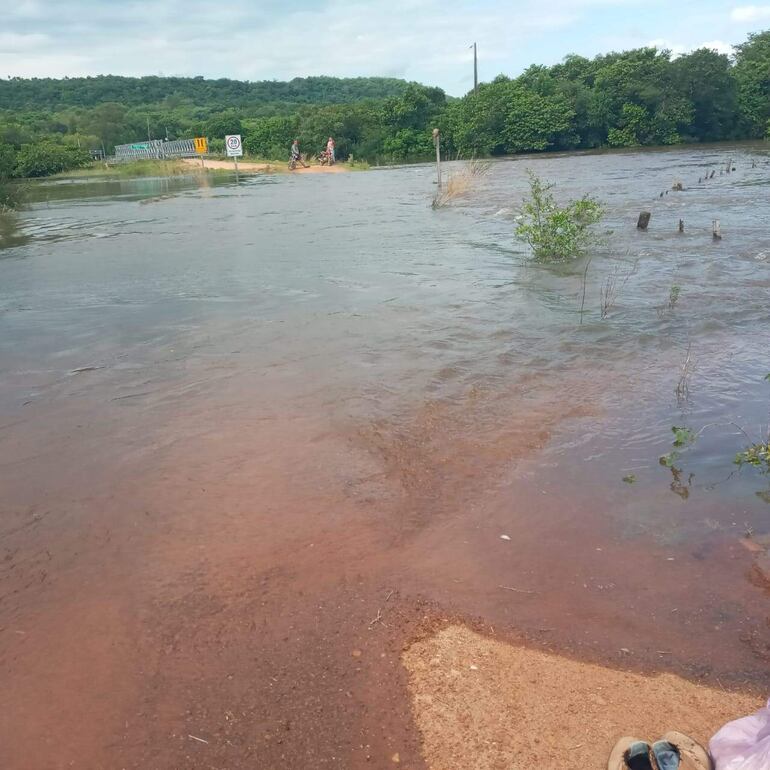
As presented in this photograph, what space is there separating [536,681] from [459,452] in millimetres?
2247

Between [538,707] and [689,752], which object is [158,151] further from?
[689,752]

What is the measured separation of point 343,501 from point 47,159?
2029 inches

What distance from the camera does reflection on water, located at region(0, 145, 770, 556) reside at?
5.07 m

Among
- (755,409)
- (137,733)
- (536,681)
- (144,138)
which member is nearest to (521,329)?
(755,409)

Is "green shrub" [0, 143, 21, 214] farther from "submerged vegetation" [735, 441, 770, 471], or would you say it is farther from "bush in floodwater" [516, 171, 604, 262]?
"submerged vegetation" [735, 441, 770, 471]

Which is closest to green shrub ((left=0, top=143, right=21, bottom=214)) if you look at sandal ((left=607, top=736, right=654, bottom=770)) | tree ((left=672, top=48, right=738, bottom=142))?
sandal ((left=607, top=736, right=654, bottom=770))

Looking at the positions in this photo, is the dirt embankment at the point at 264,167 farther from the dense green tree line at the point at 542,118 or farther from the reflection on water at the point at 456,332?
the reflection on water at the point at 456,332

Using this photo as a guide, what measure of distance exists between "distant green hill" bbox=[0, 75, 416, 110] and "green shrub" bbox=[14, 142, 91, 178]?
171 ft

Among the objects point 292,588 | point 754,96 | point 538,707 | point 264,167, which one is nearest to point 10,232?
point 292,588

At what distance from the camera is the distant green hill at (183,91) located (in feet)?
339

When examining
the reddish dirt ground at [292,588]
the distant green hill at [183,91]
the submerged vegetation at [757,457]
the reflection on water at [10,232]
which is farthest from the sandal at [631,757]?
the distant green hill at [183,91]

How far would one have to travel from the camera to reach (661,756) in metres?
2.49

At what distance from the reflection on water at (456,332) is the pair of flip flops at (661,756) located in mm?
1603

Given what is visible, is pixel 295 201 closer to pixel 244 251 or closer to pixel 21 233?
pixel 21 233
